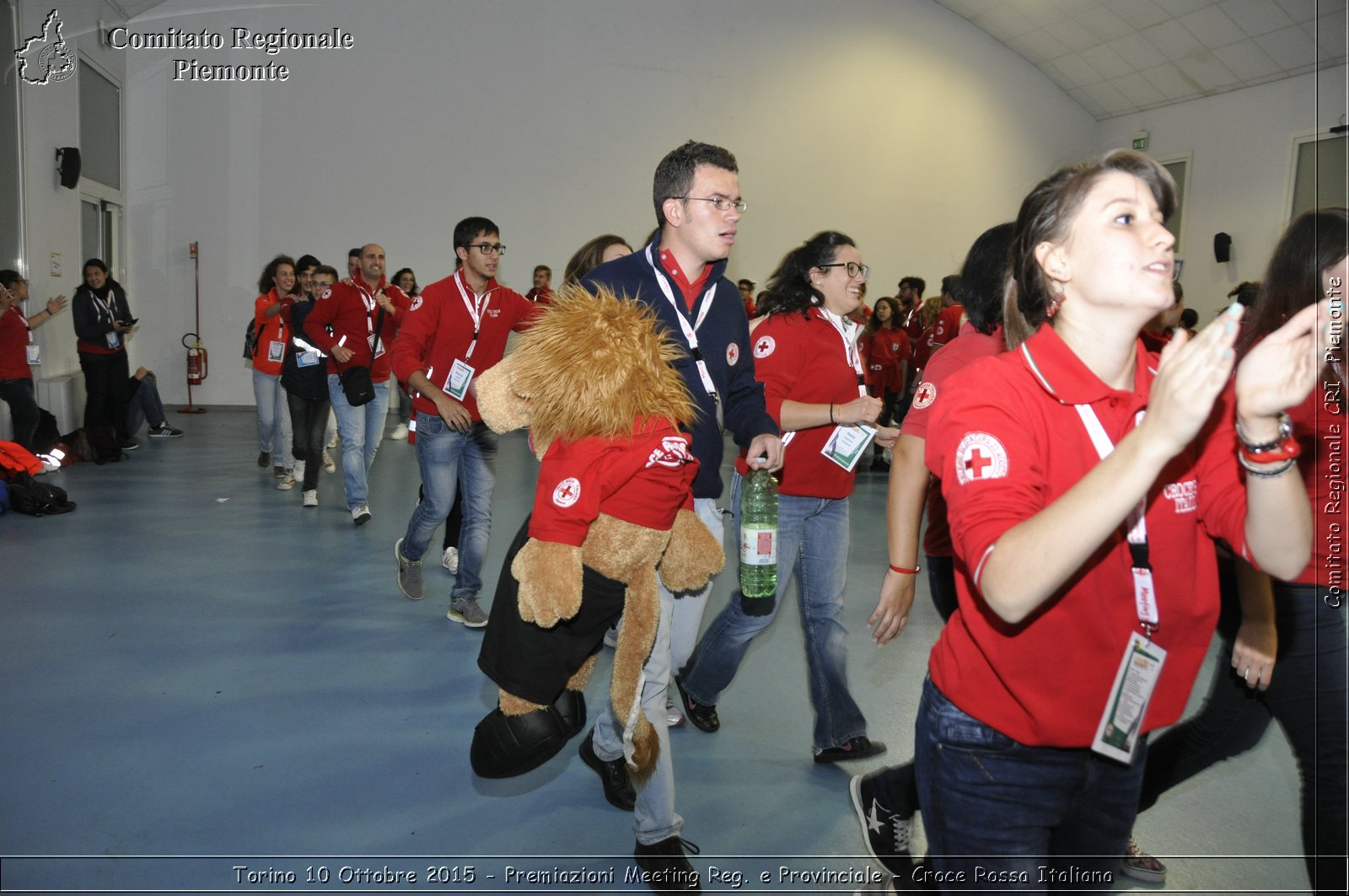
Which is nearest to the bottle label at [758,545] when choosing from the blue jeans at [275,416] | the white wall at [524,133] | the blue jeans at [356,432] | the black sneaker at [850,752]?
the black sneaker at [850,752]

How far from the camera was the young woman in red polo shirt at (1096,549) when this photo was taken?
4.01 ft

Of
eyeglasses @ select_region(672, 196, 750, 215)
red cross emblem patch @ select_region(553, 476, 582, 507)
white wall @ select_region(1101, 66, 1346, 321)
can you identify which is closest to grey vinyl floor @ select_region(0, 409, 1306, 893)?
red cross emblem patch @ select_region(553, 476, 582, 507)

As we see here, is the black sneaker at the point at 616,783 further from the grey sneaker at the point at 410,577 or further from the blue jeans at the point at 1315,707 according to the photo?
the grey sneaker at the point at 410,577

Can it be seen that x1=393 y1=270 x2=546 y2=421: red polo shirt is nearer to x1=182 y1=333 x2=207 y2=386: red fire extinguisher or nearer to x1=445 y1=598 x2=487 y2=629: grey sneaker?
x1=445 y1=598 x2=487 y2=629: grey sneaker

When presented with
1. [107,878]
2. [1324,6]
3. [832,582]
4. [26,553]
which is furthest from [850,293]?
[1324,6]

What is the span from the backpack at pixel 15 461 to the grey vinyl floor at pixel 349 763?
1.52 m

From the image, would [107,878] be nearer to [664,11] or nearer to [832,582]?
[832,582]

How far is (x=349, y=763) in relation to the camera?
9.89ft

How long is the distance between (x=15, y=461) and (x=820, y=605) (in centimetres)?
601

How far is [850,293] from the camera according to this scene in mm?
3244

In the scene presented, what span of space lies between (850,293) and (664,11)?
477 inches

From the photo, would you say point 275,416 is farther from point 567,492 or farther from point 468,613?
point 567,492

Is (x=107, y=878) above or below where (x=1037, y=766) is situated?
below

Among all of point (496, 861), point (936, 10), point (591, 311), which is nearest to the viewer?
point (591, 311)
